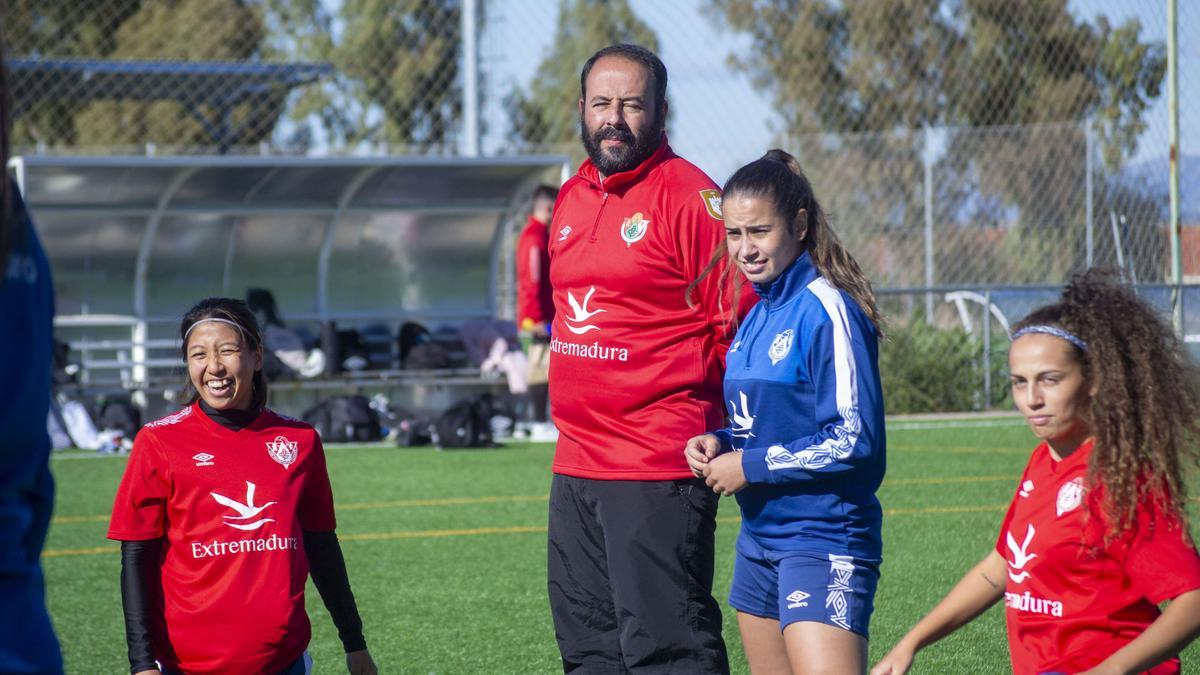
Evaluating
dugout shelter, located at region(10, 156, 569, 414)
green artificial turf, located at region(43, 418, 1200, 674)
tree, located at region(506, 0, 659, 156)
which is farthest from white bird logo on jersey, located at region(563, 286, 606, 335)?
tree, located at region(506, 0, 659, 156)

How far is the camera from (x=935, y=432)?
14.7 metres

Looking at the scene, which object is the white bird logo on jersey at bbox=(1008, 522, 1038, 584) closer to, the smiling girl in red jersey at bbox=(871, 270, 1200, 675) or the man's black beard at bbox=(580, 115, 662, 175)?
the smiling girl in red jersey at bbox=(871, 270, 1200, 675)

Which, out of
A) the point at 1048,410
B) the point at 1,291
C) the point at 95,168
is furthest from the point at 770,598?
the point at 95,168

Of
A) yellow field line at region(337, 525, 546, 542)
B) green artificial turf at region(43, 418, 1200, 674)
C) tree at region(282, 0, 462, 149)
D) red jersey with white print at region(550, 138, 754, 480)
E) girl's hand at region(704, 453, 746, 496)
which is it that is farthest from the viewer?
tree at region(282, 0, 462, 149)

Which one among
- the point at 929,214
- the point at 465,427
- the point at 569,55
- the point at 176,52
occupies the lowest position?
the point at 465,427

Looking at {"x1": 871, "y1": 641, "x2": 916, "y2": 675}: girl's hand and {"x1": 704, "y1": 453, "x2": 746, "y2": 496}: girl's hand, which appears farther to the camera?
{"x1": 704, "y1": 453, "x2": 746, "y2": 496}: girl's hand

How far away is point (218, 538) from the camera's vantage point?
3.62 metres

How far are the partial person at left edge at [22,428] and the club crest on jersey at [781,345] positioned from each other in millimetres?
1899

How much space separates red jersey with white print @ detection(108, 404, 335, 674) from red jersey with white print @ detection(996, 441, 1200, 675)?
5.78ft

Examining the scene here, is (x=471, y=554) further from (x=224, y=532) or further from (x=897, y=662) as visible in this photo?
(x=897, y=662)

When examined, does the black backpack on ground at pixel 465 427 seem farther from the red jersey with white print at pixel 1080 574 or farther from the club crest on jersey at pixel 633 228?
the red jersey with white print at pixel 1080 574

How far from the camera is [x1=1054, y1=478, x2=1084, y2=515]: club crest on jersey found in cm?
Result: 298

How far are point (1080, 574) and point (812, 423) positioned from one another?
744 mm

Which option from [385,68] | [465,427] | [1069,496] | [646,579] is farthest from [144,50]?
[1069,496]
